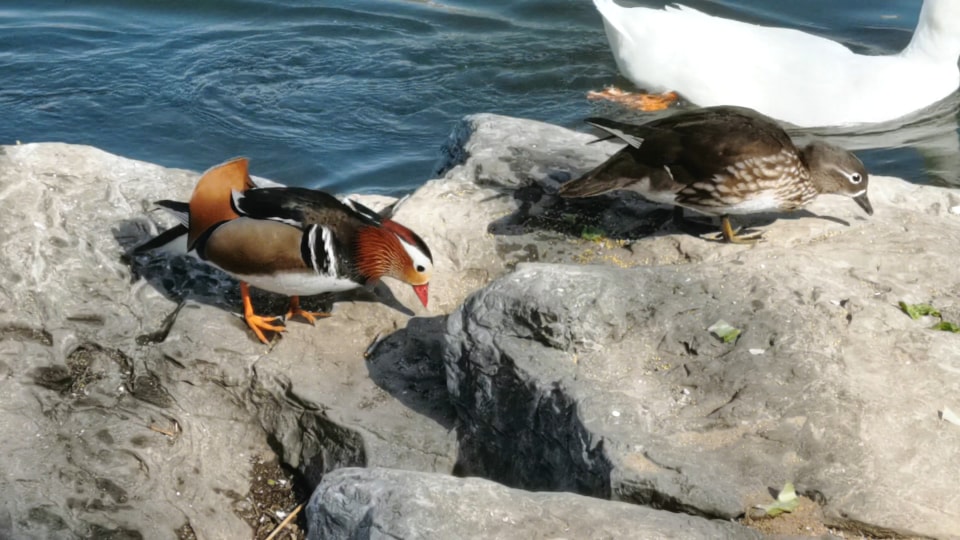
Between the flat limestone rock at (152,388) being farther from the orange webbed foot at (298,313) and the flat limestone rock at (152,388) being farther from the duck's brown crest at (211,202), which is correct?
the duck's brown crest at (211,202)

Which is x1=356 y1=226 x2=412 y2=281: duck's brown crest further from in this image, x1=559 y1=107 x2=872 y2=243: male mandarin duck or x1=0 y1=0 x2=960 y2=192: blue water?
x1=0 y1=0 x2=960 y2=192: blue water

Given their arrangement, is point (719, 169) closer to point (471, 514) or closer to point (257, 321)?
point (257, 321)

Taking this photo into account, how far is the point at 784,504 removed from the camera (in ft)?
12.7

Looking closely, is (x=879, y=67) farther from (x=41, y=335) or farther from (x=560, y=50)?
(x=41, y=335)

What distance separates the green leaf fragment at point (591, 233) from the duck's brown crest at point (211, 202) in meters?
1.69

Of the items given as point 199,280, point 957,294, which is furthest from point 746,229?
point 199,280

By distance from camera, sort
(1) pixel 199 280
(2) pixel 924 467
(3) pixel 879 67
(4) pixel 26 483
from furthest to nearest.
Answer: (3) pixel 879 67, (1) pixel 199 280, (4) pixel 26 483, (2) pixel 924 467

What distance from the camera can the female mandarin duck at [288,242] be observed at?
5.17m

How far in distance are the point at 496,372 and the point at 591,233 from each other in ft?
4.73

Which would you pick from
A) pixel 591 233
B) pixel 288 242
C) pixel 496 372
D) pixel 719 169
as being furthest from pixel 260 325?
pixel 719 169

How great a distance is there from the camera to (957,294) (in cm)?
500

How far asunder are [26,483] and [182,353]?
0.85 metres

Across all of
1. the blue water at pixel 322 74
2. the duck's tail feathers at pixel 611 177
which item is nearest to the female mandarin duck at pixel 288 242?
the duck's tail feathers at pixel 611 177

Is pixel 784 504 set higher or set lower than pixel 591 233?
lower
